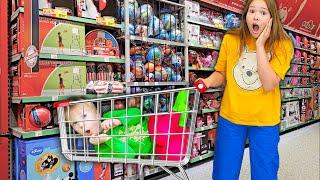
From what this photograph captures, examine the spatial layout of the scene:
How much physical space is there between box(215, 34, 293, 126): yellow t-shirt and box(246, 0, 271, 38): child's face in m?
0.13

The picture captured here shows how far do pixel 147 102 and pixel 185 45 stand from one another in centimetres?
77

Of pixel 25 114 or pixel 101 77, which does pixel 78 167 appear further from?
pixel 101 77

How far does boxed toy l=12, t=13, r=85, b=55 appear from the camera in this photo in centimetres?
175

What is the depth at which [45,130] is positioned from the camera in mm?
1823

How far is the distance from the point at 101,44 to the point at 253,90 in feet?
3.79

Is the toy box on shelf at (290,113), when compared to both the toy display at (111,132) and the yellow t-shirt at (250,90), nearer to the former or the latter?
the yellow t-shirt at (250,90)

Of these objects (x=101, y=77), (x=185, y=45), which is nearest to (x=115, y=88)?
(x=101, y=77)

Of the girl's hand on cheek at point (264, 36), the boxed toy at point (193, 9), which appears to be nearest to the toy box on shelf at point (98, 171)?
the girl's hand on cheek at point (264, 36)

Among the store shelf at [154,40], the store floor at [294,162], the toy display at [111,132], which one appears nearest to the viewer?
the toy display at [111,132]

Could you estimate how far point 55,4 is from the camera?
1893mm

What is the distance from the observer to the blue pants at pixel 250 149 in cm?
163

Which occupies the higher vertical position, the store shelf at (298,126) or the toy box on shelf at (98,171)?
the toy box on shelf at (98,171)

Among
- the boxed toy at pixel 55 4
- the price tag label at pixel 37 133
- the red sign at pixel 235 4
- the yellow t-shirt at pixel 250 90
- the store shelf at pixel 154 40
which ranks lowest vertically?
the price tag label at pixel 37 133

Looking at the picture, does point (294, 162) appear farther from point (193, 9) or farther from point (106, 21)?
point (106, 21)
